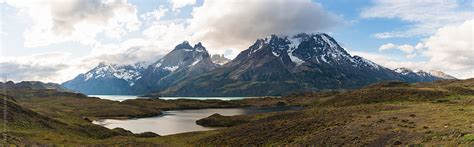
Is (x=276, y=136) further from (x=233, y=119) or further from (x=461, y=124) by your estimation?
(x=233, y=119)

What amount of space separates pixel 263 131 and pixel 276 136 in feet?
19.6

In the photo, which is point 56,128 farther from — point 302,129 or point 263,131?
point 302,129

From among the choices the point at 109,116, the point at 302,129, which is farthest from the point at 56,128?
the point at 109,116

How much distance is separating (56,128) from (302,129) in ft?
172

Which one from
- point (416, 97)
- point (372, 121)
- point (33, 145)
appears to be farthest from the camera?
point (416, 97)

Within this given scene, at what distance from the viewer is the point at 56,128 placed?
79688 millimetres

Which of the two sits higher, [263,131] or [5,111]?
[5,111]

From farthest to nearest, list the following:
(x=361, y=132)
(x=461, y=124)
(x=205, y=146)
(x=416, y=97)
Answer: (x=416, y=97)
(x=205, y=146)
(x=361, y=132)
(x=461, y=124)

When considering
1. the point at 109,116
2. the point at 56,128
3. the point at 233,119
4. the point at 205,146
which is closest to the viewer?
the point at 205,146

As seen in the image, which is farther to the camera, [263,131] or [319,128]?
[263,131]

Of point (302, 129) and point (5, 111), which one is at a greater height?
point (5, 111)

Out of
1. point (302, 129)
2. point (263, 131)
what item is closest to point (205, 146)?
point (263, 131)

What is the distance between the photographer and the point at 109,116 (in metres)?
170

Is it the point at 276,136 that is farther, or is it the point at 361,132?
the point at 276,136
